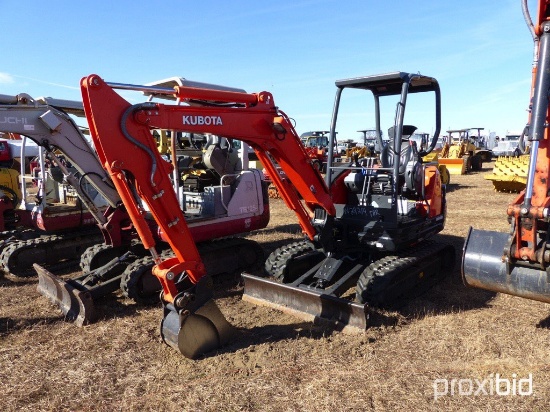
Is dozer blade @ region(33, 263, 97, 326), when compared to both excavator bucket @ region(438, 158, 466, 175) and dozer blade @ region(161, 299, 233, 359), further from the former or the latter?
excavator bucket @ region(438, 158, 466, 175)

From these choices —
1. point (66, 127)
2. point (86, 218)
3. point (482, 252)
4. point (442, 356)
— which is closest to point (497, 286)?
point (482, 252)

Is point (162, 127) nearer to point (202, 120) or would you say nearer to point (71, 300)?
point (202, 120)

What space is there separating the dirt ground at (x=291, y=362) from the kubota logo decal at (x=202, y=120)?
2.32 metres

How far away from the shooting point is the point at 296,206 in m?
5.78

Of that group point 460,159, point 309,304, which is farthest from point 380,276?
point 460,159

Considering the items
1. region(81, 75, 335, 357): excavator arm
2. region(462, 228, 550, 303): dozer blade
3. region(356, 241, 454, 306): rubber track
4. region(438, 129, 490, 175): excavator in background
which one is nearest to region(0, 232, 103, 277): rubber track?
region(81, 75, 335, 357): excavator arm

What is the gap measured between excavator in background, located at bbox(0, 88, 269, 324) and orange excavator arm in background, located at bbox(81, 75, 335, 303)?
71.5 inches

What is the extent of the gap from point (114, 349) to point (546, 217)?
4.28 m

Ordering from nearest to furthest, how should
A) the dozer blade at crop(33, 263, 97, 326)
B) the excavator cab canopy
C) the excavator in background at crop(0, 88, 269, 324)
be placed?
the dozer blade at crop(33, 263, 97, 326), the excavator cab canopy, the excavator in background at crop(0, 88, 269, 324)

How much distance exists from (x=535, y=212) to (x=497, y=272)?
0.83 meters

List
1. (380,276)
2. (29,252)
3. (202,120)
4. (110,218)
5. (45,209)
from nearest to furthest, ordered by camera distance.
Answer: (202,120), (380,276), (110,218), (29,252), (45,209)

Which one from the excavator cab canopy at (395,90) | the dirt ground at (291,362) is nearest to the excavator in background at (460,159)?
the excavator cab canopy at (395,90)

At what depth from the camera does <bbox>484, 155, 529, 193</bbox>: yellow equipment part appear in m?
15.4

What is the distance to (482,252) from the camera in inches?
178
